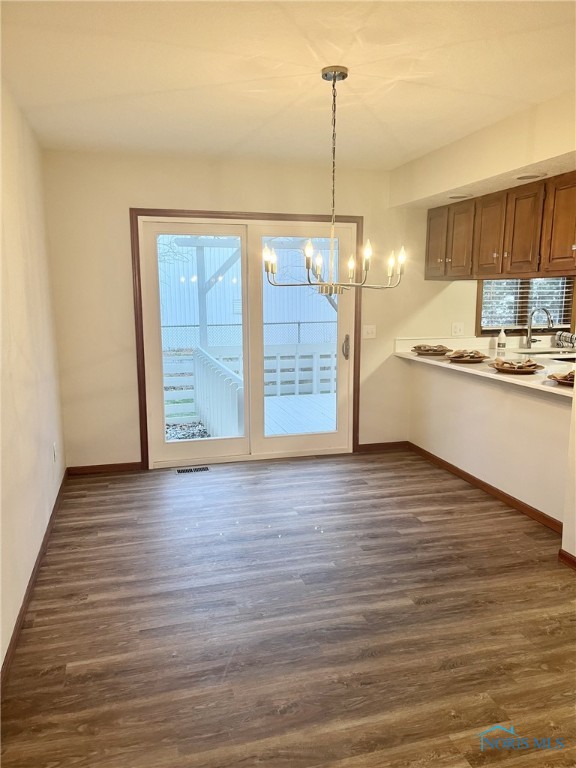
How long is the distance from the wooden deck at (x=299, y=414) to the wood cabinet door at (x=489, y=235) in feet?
5.77

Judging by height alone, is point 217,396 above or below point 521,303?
below

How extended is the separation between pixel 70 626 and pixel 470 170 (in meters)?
3.74

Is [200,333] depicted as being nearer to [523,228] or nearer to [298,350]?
[298,350]

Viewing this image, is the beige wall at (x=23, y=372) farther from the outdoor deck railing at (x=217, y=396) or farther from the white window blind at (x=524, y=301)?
the white window blind at (x=524, y=301)

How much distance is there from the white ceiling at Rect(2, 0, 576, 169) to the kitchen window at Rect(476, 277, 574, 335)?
78.7 inches

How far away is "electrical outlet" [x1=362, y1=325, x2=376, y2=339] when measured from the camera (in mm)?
5059

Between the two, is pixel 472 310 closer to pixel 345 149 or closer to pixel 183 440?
pixel 345 149

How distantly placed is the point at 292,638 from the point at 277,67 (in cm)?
271

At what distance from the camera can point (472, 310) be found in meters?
5.32

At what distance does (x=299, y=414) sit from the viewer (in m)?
5.06

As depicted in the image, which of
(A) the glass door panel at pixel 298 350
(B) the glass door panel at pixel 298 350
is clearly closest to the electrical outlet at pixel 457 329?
(B) the glass door panel at pixel 298 350

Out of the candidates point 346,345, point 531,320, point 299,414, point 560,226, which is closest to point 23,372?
point 299,414

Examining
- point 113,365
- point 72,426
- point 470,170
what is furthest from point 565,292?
point 72,426

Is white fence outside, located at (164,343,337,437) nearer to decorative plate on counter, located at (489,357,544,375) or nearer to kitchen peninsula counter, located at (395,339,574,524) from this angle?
kitchen peninsula counter, located at (395,339,574,524)
